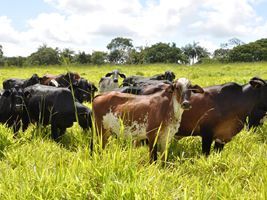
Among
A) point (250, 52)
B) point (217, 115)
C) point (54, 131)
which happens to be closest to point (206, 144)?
point (217, 115)

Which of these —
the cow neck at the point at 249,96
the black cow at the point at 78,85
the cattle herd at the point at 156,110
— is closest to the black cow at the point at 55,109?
the cattle herd at the point at 156,110

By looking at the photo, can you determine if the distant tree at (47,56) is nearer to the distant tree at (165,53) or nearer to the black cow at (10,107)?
the black cow at (10,107)

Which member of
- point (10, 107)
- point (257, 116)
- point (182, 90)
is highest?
point (182, 90)

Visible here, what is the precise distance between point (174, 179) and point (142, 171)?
1.89ft

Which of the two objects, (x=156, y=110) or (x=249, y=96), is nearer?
(x=156, y=110)

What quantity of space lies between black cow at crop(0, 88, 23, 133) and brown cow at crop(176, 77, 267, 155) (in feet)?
10.2

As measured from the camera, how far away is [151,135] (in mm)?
5750

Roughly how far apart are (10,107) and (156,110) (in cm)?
321

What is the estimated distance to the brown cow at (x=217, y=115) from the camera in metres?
6.59

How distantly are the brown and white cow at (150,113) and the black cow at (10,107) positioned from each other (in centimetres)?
221

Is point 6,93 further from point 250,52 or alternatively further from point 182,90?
point 250,52

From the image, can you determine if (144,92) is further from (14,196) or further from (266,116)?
(14,196)

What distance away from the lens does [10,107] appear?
7.57 m

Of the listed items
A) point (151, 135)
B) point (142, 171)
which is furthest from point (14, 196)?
point (151, 135)
